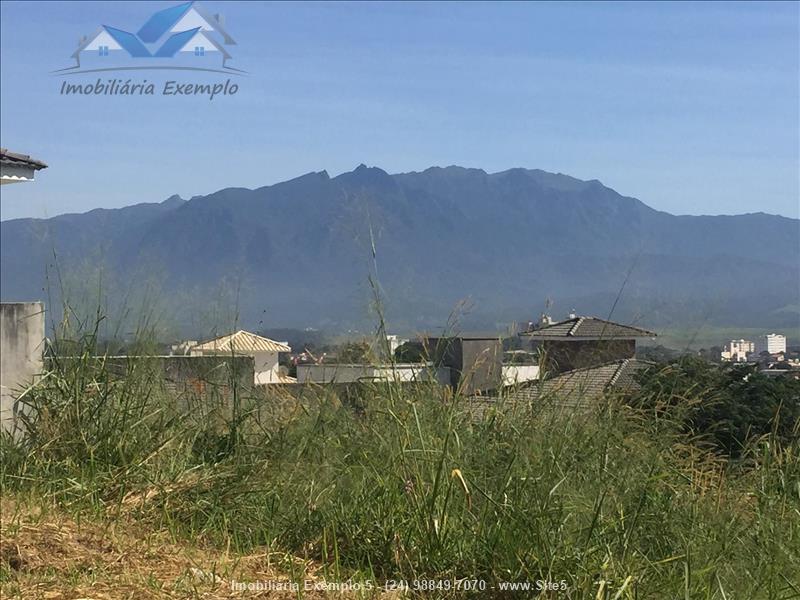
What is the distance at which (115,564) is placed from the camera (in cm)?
394

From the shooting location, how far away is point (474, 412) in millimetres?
4551

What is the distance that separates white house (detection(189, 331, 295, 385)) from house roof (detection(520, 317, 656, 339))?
1936 mm

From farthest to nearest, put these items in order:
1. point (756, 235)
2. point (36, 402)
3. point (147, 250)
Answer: point (756, 235)
point (147, 250)
point (36, 402)

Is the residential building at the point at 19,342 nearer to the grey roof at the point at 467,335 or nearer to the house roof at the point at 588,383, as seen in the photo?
the grey roof at the point at 467,335

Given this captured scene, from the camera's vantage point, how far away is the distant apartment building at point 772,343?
6359 millimetres

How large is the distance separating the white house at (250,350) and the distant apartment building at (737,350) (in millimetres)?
2794

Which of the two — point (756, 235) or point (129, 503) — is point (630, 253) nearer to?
point (129, 503)

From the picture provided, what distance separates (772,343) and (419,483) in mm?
3725

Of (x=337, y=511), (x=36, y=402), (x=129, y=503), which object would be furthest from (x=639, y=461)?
(x=36, y=402)

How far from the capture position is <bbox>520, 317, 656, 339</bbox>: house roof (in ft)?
16.0

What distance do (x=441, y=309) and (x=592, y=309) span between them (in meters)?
0.86

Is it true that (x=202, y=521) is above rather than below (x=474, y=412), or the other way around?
below

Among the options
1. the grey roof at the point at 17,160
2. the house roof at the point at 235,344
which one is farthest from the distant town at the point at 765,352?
the grey roof at the point at 17,160

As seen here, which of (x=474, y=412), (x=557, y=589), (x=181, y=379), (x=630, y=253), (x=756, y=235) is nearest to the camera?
(x=557, y=589)
